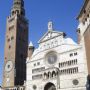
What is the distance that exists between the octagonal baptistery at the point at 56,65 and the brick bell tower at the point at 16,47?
4.40 meters

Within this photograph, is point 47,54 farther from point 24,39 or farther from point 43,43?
point 24,39

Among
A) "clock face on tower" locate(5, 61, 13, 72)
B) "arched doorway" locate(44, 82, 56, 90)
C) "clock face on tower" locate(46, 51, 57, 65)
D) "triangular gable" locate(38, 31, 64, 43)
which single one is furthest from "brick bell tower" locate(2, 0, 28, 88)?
"clock face on tower" locate(46, 51, 57, 65)

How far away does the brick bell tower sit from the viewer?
44.7 metres

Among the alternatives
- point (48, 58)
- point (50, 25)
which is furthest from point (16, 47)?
point (48, 58)

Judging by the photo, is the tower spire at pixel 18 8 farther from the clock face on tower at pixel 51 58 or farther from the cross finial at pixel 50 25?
the clock face on tower at pixel 51 58

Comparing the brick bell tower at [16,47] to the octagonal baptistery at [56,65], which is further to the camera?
the brick bell tower at [16,47]

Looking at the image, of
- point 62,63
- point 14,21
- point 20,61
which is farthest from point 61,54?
point 14,21

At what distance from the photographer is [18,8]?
5153 cm

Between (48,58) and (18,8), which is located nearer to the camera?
(48,58)

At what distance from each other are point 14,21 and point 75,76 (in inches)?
807

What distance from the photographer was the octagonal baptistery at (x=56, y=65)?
3456 centimetres

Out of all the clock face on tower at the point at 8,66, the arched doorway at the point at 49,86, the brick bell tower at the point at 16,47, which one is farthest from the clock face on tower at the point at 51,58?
the clock face on tower at the point at 8,66

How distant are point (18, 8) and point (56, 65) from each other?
19.5 meters

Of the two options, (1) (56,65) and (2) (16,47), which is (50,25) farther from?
(2) (16,47)
